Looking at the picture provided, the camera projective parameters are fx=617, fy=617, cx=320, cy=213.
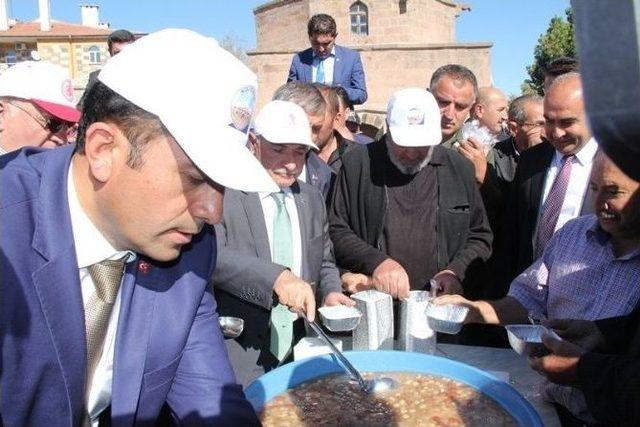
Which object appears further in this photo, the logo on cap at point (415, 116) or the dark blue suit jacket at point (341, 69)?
the dark blue suit jacket at point (341, 69)

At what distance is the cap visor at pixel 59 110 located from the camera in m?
2.72

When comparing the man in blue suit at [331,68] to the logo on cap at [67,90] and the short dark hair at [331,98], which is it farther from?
the logo on cap at [67,90]

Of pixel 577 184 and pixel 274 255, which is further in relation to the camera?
pixel 577 184

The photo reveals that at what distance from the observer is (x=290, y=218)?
257cm

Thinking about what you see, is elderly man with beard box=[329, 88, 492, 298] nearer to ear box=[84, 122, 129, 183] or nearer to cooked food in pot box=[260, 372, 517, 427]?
cooked food in pot box=[260, 372, 517, 427]

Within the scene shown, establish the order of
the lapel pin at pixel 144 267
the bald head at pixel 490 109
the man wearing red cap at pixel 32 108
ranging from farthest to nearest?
the bald head at pixel 490 109, the man wearing red cap at pixel 32 108, the lapel pin at pixel 144 267

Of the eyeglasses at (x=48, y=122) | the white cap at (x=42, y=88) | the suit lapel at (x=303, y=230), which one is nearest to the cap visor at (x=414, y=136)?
the suit lapel at (x=303, y=230)

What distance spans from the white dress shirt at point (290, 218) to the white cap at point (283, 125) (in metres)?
0.22

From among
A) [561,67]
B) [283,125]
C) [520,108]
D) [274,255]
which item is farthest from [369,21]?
[274,255]

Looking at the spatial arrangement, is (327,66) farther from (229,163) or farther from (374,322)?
(229,163)

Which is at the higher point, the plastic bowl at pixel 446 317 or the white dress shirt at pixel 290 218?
the white dress shirt at pixel 290 218

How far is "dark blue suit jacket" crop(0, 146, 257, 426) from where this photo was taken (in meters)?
1.18

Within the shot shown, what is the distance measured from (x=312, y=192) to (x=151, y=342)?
1415mm

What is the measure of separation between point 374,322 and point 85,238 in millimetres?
1061
